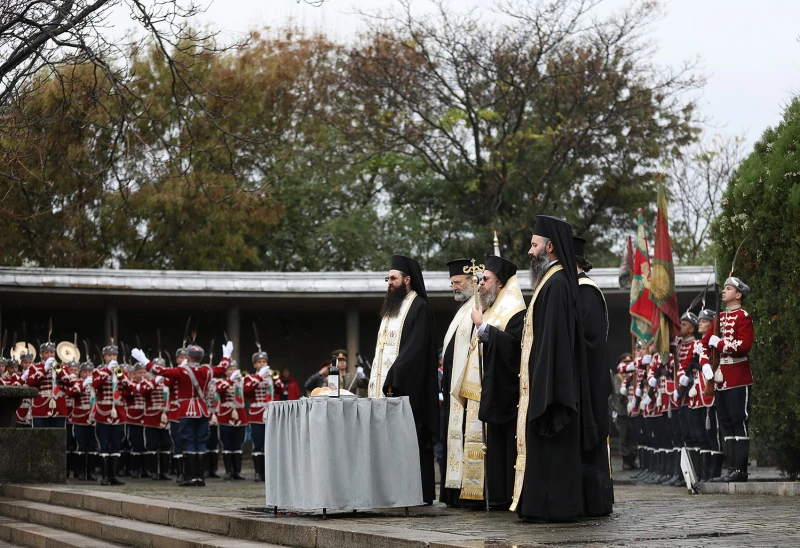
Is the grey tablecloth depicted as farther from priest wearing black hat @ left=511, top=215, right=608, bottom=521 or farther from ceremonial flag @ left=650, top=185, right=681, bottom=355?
ceremonial flag @ left=650, top=185, right=681, bottom=355

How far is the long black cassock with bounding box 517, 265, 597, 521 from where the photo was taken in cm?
752

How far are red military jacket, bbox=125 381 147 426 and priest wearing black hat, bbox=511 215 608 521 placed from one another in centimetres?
1026

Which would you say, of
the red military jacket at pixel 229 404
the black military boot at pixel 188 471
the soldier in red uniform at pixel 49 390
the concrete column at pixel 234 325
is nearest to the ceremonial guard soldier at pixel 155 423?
the red military jacket at pixel 229 404

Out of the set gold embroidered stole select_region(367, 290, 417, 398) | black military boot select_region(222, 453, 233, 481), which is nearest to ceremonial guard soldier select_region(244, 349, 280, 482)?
black military boot select_region(222, 453, 233, 481)

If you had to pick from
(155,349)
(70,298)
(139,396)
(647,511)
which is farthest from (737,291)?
(155,349)

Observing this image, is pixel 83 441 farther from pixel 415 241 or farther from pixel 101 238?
pixel 415 241

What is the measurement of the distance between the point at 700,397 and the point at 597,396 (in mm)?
5089

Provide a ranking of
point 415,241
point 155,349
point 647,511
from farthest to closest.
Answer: point 415,241, point 155,349, point 647,511

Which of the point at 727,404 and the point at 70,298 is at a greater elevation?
the point at 70,298

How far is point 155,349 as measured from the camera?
27.2 metres

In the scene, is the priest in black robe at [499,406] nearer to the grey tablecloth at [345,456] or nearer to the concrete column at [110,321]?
the grey tablecloth at [345,456]

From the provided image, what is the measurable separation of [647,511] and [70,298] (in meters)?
17.8

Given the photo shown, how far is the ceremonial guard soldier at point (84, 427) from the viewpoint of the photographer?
17.4m

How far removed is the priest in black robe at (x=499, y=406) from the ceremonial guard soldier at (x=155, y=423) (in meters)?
8.86
